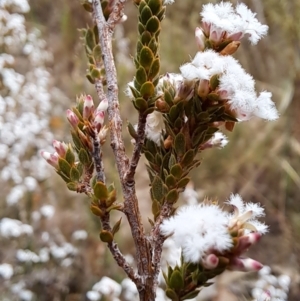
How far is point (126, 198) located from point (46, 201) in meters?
2.35

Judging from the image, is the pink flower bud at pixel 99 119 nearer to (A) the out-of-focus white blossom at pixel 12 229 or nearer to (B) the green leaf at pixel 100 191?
(B) the green leaf at pixel 100 191

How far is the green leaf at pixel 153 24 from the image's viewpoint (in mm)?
471

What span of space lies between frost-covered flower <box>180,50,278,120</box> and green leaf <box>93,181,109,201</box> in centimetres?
13

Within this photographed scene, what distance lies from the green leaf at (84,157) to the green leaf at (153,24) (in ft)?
0.47

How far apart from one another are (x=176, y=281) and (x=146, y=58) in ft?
0.71

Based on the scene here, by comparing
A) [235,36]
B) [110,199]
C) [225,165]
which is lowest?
[110,199]

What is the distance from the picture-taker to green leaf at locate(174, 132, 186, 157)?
1.55ft

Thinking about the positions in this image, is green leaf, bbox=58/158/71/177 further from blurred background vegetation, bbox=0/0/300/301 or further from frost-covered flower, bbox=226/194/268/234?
blurred background vegetation, bbox=0/0/300/301

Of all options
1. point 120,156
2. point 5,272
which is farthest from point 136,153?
point 5,272

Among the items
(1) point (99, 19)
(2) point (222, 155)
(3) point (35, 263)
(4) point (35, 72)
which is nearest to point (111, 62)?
(1) point (99, 19)

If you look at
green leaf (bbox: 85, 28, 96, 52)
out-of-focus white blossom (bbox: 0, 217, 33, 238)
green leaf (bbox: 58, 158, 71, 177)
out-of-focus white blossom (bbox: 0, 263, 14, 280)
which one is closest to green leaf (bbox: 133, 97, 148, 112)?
green leaf (bbox: 58, 158, 71, 177)

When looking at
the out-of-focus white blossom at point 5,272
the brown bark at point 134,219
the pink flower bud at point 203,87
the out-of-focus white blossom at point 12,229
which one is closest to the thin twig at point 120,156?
the brown bark at point 134,219

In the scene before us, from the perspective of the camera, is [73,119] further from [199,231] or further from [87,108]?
[199,231]

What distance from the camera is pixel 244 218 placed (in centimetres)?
41
